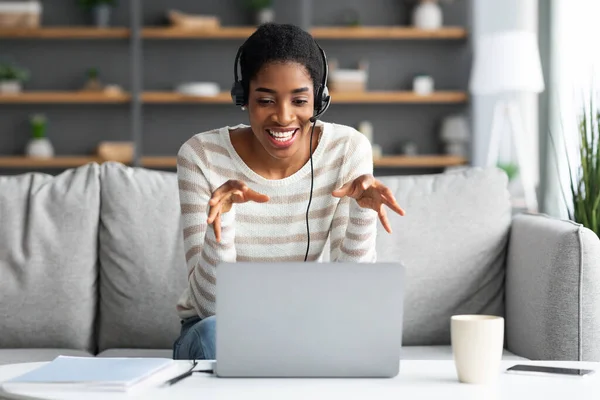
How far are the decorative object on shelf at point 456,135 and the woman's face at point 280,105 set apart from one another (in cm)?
352

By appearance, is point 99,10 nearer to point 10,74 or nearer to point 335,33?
point 10,74

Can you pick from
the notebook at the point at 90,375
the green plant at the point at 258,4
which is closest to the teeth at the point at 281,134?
the notebook at the point at 90,375

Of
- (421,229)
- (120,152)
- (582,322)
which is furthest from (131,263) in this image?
(120,152)

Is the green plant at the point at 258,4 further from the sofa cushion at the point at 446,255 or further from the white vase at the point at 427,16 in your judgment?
the sofa cushion at the point at 446,255

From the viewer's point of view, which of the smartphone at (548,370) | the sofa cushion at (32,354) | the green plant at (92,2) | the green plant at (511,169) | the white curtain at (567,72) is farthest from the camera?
the green plant at (92,2)

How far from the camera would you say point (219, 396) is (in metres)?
1.08

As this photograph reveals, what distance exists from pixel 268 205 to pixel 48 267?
728 mm

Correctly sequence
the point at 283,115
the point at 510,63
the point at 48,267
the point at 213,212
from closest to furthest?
the point at 213,212 < the point at 283,115 < the point at 48,267 < the point at 510,63

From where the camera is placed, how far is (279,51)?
1.72m

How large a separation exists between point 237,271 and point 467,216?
1278 mm

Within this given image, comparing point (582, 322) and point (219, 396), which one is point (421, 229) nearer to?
point (582, 322)

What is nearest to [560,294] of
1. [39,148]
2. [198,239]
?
[198,239]

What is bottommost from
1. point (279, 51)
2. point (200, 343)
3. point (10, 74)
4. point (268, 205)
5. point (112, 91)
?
point (200, 343)

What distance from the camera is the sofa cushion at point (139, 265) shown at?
2.22m
